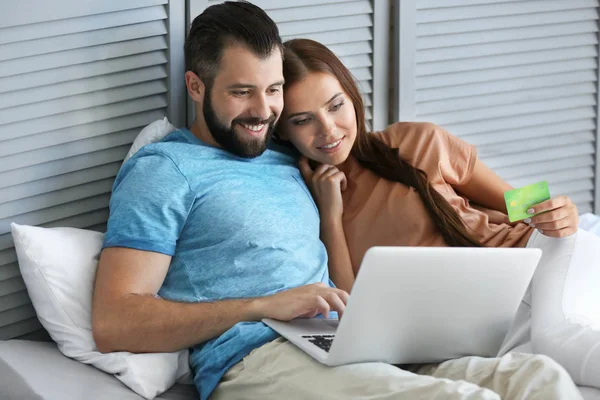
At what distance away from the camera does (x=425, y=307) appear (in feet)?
5.19

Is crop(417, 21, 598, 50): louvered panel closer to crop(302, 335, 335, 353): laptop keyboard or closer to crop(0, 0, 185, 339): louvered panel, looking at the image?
crop(0, 0, 185, 339): louvered panel

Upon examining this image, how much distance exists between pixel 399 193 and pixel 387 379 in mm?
676

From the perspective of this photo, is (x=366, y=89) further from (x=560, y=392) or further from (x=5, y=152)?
(x=560, y=392)

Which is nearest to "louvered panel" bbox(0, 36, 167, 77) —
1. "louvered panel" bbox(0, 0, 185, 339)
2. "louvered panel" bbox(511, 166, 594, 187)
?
"louvered panel" bbox(0, 0, 185, 339)

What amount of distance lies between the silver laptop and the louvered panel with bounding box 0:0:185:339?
0.59 meters

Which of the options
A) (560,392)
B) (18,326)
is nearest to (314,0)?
(18,326)

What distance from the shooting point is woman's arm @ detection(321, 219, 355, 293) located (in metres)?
2.08

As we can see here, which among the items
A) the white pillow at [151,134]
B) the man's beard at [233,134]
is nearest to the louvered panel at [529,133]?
the man's beard at [233,134]

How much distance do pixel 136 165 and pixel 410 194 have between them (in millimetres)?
622

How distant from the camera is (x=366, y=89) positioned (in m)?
2.49

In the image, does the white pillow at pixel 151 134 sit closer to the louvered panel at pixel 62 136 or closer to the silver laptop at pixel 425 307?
the louvered panel at pixel 62 136

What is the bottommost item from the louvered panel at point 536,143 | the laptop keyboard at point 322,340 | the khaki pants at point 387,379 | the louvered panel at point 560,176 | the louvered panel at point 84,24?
the khaki pants at point 387,379

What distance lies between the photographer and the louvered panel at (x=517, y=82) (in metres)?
2.59

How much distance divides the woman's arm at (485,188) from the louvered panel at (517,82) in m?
0.33
